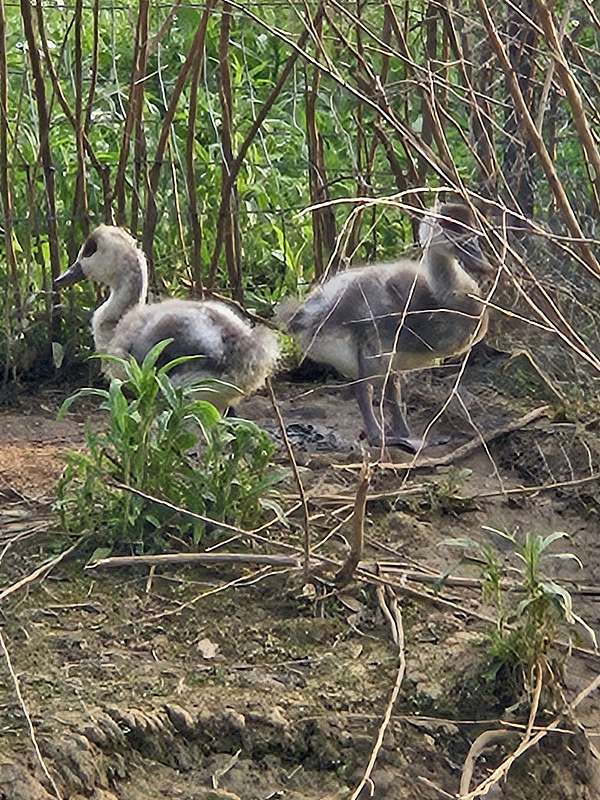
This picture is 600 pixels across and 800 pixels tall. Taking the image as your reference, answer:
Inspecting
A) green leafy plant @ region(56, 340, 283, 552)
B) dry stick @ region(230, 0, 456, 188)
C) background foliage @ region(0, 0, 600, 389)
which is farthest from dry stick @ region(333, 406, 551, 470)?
dry stick @ region(230, 0, 456, 188)

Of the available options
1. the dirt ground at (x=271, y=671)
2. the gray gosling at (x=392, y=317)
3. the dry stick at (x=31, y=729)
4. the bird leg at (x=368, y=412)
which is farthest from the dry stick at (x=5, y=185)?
the dry stick at (x=31, y=729)

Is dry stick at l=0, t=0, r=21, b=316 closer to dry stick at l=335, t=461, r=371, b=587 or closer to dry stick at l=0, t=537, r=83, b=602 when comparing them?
dry stick at l=0, t=537, r=83, b=602

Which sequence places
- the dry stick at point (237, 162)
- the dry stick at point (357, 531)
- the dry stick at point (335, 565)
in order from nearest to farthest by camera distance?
the dry stick at point (357, 531)
the dry stick at point (335, 565)
the dry stick at point (237, 162)

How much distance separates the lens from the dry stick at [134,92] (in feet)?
18.8

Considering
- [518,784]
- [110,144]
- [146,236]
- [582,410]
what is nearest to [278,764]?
[518,784]

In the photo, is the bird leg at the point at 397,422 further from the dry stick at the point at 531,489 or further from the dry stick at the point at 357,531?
the dry stick at the point at 357,531

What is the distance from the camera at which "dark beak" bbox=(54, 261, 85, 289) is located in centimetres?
586

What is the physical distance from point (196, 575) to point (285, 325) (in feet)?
5.74

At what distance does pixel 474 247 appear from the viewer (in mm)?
5594

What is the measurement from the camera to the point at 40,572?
13.3 ft

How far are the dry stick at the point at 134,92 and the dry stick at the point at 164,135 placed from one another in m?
0.12

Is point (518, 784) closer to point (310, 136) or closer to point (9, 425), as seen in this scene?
point (9, 425)

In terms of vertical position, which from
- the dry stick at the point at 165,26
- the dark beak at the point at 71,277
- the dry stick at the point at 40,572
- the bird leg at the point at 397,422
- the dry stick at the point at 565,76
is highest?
the dry stick at the point at 565,76

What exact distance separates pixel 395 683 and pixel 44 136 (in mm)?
3183
